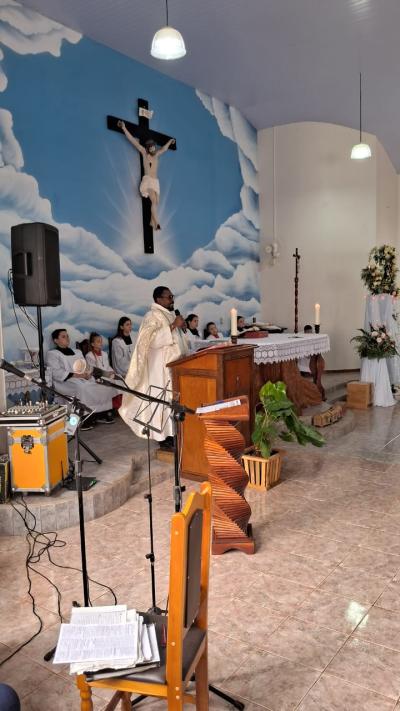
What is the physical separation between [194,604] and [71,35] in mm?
7149

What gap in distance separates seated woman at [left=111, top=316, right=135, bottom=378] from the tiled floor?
2.75 meters

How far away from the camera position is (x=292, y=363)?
23.4 ft

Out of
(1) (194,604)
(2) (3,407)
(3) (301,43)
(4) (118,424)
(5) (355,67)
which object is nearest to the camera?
(1) (194,604)

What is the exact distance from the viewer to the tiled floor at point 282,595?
2.40 metres

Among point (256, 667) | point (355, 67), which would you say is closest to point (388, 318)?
point (355, 67)

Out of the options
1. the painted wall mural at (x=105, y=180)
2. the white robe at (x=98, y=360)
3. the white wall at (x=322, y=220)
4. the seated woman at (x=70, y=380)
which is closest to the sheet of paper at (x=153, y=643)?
the seated woman at (x=70, y=380)

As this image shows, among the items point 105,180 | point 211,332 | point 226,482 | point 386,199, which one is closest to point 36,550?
point 226,482

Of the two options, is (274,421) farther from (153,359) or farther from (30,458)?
(30,458)

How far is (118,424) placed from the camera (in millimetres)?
6746

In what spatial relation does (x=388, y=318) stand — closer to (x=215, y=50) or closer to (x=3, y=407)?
(x=215, y=50)

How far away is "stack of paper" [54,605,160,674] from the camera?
1.75 meters

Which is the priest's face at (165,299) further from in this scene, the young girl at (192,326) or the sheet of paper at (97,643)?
the sheet of paper at (97,643)

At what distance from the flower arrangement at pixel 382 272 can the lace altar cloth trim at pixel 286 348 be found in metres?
1.68

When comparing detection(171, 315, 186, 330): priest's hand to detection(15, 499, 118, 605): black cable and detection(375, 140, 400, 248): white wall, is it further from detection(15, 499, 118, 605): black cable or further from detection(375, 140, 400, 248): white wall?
detection(375, 140, 400, 248): white wall
